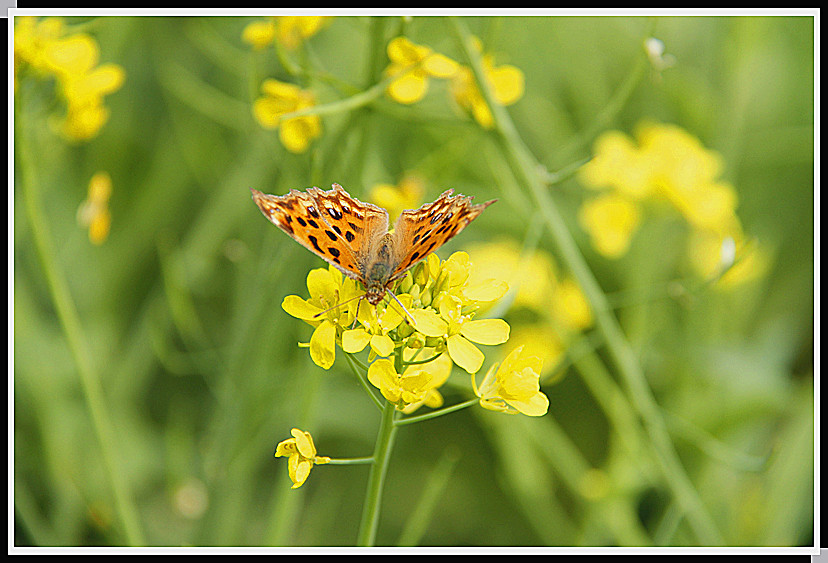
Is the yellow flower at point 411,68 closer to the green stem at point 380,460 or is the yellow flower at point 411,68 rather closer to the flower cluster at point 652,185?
the green stem at point 380,460

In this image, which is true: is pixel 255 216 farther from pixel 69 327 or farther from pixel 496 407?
pixel 496 407

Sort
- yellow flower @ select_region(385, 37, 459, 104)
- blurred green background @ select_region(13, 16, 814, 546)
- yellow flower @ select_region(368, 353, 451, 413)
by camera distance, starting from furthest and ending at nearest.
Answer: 1. blurred green background @ select_region(13, 16, 814, 546)
2. yellow flower @ select_region(385, 37, 459, 104)
3. yellow flower @ select_region(368, 353, 451, 413)

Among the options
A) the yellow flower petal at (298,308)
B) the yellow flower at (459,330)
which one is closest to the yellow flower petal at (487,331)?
the yellow flower at (459,330)

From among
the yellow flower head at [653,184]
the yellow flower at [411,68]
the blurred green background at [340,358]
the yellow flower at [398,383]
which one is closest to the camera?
the yellow flower at [398,383]

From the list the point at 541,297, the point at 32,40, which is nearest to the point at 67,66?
the point at 32,40

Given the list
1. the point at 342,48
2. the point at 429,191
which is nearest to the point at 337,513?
the point at 429,191

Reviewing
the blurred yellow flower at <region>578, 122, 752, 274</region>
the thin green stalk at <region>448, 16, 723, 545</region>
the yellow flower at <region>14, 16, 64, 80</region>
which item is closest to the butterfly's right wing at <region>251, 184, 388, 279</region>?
the thin green stalk at <region>448, 16, 723, 545</region>

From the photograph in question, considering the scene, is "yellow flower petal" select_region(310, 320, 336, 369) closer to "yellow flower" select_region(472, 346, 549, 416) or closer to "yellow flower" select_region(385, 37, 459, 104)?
"yellow flower" select_region(472, 346, 549, 416)
